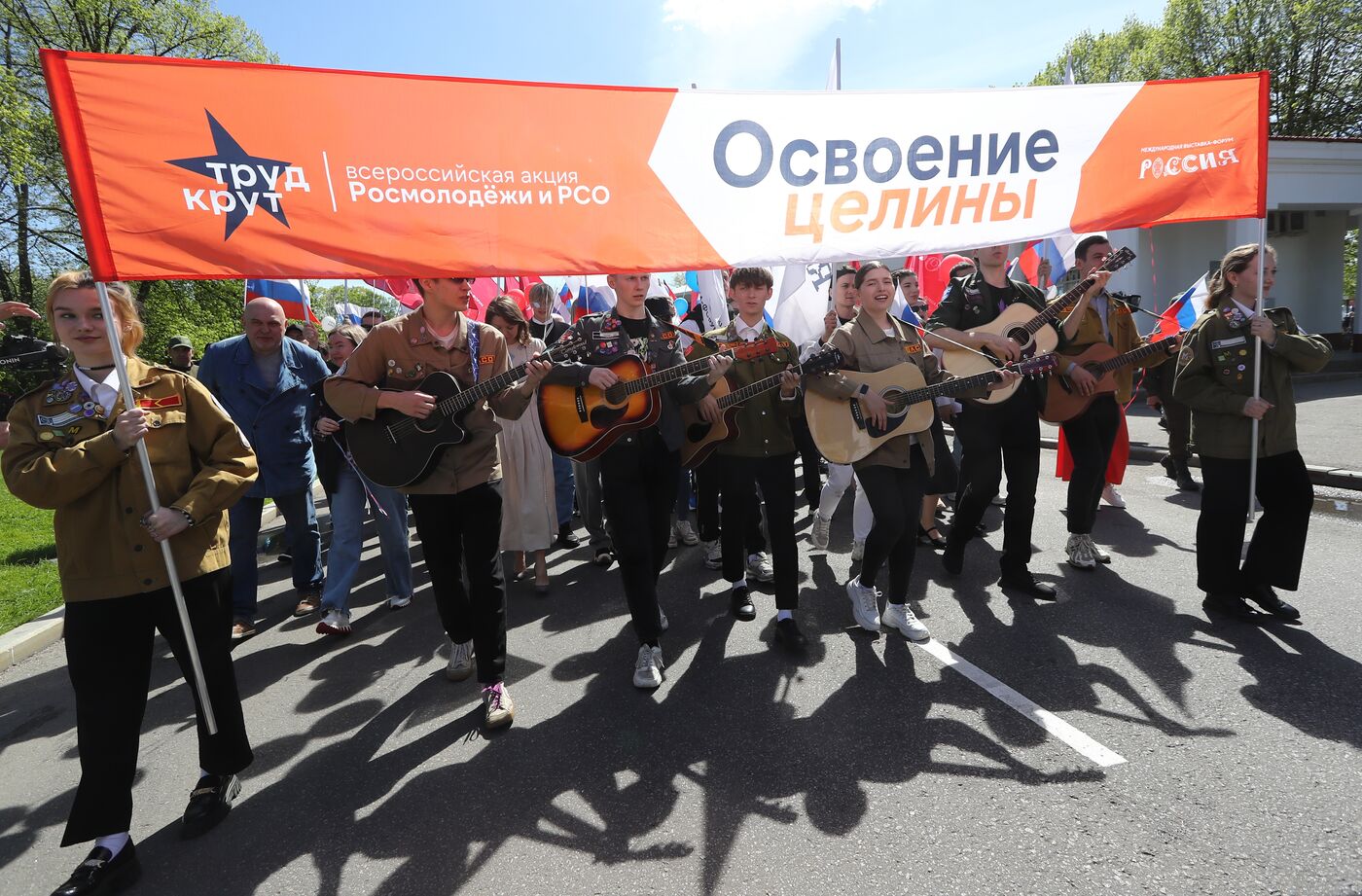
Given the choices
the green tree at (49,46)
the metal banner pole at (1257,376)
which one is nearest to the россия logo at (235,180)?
the metal banner pole at (1257,376)

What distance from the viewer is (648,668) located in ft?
12.2

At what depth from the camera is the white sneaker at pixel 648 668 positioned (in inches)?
145

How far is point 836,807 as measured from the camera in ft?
8.68

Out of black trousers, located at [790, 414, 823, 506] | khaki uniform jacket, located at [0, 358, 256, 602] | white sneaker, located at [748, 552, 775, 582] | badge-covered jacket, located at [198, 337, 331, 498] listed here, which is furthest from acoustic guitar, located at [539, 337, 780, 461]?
black trousers, located at [790, 414, 823, 506]

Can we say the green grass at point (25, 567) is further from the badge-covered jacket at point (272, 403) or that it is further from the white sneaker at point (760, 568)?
the white sneaker at point (760, 568)

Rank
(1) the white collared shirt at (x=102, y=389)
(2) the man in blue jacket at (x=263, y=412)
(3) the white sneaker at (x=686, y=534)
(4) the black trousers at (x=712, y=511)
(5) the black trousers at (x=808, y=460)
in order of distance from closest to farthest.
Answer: (1) the white collared shirt at (x=102, y=389)
(4) the black trousers at (x=712, y=511)
(2) the man in blue jacket at (x=263, y=412)
(3) the white sneaker at (x=686, y=534)
(5) the black trousers at (x=808, y=460)

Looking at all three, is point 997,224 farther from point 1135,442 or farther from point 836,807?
point 1135,442

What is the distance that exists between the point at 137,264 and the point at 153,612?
1290 mm

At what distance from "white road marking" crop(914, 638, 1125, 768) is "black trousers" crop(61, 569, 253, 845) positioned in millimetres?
3299

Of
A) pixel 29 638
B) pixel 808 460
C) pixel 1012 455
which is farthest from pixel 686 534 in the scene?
pixel 29 638

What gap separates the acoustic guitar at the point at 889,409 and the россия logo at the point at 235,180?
2757mm

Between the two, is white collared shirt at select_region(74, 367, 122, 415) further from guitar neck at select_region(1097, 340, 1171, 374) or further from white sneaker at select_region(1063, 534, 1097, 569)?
white sneaker at select_region(1063, 534, 1097, 569)

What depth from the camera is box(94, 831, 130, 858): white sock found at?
255 centimetres

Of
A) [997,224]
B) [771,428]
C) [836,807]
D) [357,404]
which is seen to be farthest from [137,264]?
[997,224]
